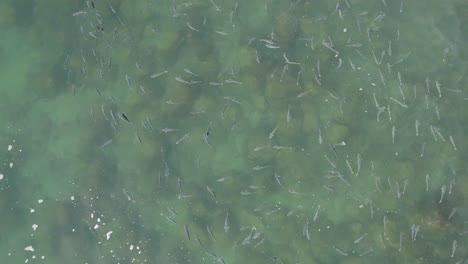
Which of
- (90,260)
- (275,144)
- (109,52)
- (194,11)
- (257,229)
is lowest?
(90,260)

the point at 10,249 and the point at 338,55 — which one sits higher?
the point at 338,55

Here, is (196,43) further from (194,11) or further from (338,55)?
(338,55)

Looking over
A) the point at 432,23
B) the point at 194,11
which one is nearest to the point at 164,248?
the point at 194,11

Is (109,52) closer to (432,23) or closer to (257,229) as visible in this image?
(257,229)

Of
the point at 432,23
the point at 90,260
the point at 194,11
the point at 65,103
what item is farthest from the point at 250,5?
the point at 90,260

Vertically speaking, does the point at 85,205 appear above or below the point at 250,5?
below

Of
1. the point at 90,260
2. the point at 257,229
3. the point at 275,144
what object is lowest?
the point at 90,260
